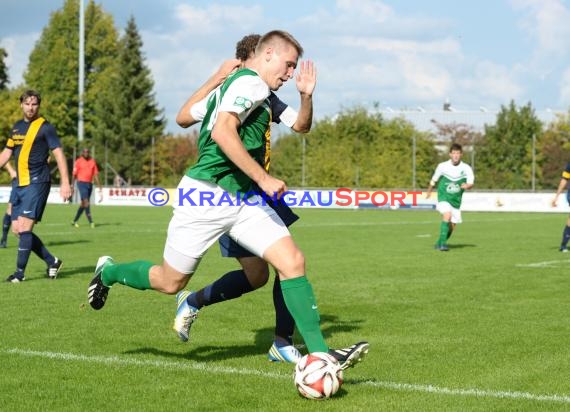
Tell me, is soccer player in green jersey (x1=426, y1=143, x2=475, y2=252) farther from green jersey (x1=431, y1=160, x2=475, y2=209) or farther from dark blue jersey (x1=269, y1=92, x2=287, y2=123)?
dark blue jersey (x1=269, y1=92, x2=287, y2=123)

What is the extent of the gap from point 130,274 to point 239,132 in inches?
53.8

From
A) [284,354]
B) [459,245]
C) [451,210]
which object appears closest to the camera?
[284,354]

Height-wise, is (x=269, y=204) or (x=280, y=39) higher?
(x=280, y=39)

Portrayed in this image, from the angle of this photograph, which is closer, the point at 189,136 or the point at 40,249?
the point at 40,249

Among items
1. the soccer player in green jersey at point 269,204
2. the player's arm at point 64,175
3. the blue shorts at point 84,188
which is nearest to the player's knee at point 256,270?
the soccer player in green jersey at point 269,204

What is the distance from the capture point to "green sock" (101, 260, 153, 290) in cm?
630

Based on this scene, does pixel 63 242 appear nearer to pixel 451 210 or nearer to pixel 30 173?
pixel 451 210

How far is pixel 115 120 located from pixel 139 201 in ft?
70.3

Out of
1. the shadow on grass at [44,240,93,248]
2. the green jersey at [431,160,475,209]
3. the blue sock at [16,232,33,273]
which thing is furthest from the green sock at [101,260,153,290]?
the green jersey at [431,160,475,209]

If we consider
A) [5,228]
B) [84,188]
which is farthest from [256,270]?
[84,188]

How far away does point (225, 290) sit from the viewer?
22.4 feet

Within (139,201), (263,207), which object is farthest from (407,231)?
(139,201)

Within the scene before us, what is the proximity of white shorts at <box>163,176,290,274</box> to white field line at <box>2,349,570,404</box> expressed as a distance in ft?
2.47

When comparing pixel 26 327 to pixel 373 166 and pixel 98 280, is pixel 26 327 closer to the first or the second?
pixel 98 280
